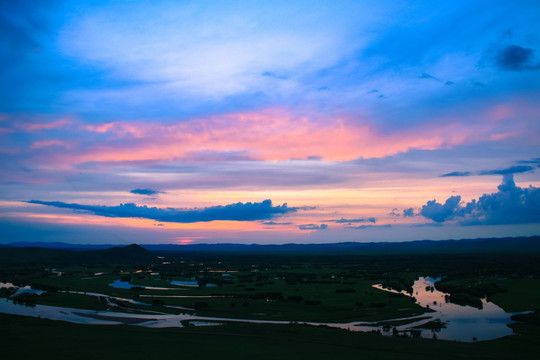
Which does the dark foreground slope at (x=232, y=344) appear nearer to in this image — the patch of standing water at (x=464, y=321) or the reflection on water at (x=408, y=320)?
the patch of standing water at (x=464, y=321)

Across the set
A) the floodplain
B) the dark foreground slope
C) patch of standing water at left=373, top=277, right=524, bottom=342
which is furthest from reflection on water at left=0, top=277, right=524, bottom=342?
the dark foreground slope

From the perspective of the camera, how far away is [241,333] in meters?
33.4

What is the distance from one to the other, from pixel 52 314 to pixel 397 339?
36222 mm

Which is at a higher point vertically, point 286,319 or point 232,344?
point 232,344

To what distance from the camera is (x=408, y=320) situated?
133 feet

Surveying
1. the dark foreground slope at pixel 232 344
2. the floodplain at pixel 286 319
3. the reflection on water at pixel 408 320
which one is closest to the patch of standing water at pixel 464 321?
the reflection on water at pixel 408 320

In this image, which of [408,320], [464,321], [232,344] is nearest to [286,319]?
[408,320]

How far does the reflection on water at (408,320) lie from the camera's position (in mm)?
35594

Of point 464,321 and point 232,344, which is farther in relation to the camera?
point 464,321

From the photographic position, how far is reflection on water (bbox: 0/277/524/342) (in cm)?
3559

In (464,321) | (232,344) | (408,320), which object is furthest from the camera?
(408,320)

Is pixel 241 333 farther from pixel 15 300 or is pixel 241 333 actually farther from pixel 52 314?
pixel 15 300

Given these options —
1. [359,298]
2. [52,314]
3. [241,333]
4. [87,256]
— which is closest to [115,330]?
[241,333]

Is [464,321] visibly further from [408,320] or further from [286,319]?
[286,319]
